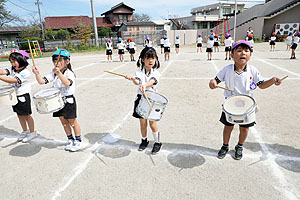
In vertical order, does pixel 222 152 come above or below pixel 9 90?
below

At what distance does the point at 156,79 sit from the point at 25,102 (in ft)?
7.74

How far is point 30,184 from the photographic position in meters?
2.68

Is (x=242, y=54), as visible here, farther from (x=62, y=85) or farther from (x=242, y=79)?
(x=62, y=85)

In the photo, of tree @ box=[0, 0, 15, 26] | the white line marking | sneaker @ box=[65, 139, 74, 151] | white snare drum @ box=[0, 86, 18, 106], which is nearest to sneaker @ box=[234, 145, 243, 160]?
the white line marking

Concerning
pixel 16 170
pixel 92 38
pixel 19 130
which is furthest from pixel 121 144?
pixel 92 38

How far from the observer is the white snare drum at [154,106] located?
2.70 metres

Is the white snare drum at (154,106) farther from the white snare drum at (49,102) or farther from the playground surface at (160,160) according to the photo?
the white snare drum at (49,102)

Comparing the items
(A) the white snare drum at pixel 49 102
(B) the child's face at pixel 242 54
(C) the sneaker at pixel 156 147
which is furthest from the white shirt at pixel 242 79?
(A) the white snare drum at pixel 49 102

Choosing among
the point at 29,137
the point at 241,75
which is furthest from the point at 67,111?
the point at 241,75

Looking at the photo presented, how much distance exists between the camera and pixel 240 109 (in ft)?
8.63

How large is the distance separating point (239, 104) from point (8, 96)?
140 inches

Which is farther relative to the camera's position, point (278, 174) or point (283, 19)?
point (283, 19)

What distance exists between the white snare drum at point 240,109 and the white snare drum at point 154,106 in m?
0.80

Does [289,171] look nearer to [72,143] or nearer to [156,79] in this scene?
[156,79]
